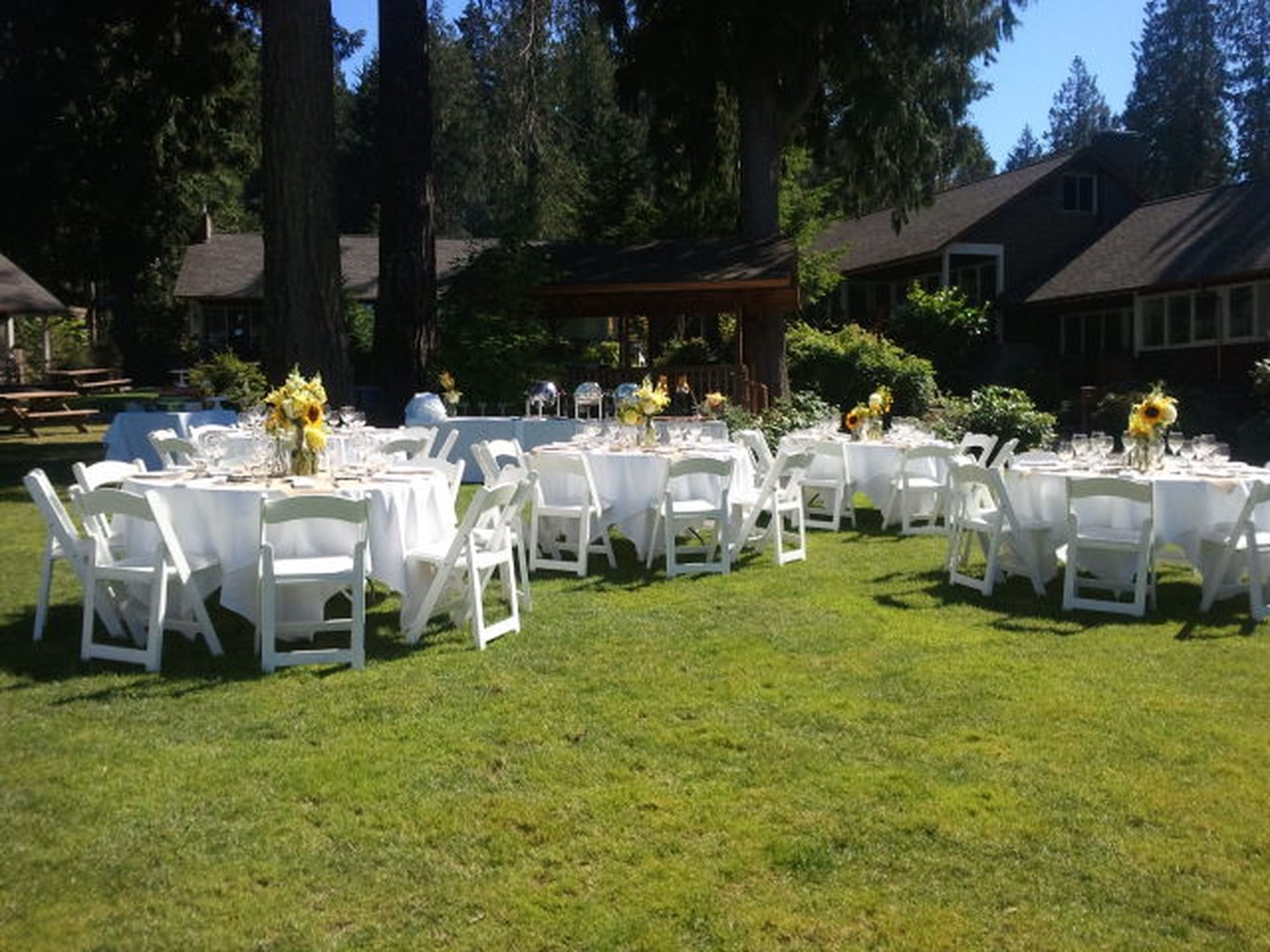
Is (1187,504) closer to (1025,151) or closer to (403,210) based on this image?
(403,210)

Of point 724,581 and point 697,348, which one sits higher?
point 697,348

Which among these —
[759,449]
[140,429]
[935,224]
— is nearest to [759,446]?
[759,449]

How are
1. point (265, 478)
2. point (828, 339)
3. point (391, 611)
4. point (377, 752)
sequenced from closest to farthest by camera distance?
point (377, 752) → point (265, 478) → point (391, 611) → point (828, 339)

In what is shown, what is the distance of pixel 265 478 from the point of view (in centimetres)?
753

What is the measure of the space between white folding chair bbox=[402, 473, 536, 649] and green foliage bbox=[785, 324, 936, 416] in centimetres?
1820

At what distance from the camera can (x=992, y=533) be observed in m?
8.72

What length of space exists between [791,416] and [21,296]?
20.0 meters

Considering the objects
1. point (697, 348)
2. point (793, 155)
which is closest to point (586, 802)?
point (697, 348)

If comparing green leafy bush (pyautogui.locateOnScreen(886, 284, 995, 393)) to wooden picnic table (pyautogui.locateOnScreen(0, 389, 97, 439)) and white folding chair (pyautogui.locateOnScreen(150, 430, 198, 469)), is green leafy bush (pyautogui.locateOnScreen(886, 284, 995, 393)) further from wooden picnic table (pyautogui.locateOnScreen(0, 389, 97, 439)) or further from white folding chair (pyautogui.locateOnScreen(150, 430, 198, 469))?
white folding chair (pyautogui.locateOnScreen(150, 430, 198, 469))

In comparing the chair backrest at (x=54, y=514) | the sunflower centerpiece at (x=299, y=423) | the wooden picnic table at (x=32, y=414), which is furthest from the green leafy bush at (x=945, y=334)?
the chair backrest at (x=54, y=514)

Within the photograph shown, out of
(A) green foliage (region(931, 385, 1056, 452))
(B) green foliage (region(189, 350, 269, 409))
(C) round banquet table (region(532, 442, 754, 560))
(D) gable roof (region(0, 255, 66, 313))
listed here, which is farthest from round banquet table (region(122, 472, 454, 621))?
(D) gable roof (region(0, 255, 66, 313))

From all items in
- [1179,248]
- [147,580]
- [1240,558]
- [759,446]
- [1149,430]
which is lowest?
[1240,558]

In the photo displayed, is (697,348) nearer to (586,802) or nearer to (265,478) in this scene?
(265,478)

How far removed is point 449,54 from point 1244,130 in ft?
157
